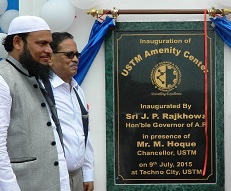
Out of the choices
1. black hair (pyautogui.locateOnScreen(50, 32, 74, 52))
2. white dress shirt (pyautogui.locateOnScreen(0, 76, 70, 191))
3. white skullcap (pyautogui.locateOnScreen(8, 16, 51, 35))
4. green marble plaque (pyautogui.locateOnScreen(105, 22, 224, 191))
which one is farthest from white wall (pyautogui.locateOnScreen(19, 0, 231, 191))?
white dress shirt (pyautogui.locateOnScreen(0, 76, 70, 191))

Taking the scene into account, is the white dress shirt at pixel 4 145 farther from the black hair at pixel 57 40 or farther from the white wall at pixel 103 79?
the white wall at pixel 103 79

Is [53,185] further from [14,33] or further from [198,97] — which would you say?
[198,97]

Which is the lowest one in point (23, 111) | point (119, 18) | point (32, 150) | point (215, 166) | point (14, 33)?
point (215, 166)

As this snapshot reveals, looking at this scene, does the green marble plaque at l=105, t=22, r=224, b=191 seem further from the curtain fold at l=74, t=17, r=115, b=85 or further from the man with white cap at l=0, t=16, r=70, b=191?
the man with white cap at l=0, t=16, r=70, b=191

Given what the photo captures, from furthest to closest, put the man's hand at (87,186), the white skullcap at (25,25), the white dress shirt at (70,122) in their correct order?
the man's hand at (87,186) → the white dress shirt at (70,122) → the white skullcap at (25,25)

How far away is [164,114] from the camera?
447 centimetres

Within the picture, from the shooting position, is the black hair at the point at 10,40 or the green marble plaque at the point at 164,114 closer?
the black hair at the point at 10,40

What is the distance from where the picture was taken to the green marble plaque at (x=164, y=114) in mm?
4461

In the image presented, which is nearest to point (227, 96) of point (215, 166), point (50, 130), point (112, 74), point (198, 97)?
point (198, 97)

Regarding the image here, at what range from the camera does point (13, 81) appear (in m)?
2.53

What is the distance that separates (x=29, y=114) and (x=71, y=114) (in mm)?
786

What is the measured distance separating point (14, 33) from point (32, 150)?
62cm

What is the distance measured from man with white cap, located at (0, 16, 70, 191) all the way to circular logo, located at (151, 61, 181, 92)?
6.16 ft

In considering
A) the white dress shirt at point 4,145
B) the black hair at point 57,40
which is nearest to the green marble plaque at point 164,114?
the black hair at point 57,40
